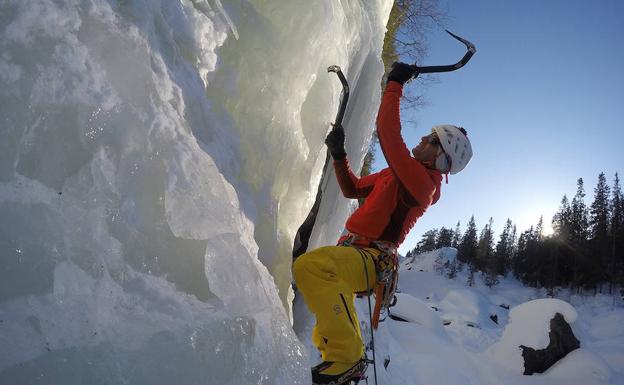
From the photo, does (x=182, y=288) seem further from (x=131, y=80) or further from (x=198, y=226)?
(x=131, y=80)

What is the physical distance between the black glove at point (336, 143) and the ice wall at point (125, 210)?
98 cm

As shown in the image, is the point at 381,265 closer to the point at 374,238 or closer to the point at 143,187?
the point at 374,238

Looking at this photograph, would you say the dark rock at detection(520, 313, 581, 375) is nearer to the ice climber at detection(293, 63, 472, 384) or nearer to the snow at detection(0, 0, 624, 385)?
the ice climber at detection(293, 63, 472, 384)

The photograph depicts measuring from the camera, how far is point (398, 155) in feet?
7.94

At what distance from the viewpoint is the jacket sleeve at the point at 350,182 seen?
3.39 meters

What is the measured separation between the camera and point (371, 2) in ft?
15.9

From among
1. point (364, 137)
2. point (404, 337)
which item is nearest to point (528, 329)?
point (404, 337)

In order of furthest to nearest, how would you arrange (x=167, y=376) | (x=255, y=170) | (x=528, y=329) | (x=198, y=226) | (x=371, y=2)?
(x=528, y=329) → (x=371, y=2) → (x=255, y=170) → (x=198, y=226) → (x=167, y=376)

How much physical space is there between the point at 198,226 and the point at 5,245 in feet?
2.34

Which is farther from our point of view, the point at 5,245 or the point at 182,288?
the point at 182,288

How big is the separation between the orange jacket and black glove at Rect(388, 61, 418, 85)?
38 millimetres

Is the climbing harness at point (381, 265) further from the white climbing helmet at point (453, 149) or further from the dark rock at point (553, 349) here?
the dark rock at point (553, 349)

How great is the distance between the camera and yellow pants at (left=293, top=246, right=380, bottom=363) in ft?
6.93

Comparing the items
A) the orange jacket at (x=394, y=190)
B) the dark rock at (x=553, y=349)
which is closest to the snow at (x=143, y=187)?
the orange jacket at (x=394, y=190)
